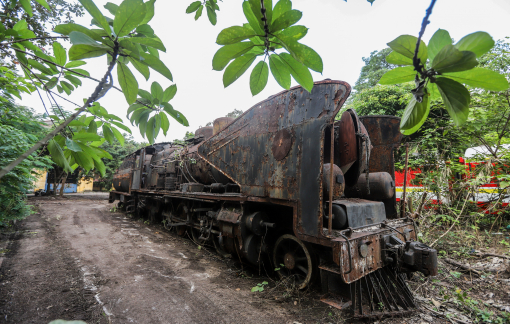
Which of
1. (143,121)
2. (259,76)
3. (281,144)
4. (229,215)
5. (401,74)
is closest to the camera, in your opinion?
(401,74)

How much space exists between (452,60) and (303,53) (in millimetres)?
394

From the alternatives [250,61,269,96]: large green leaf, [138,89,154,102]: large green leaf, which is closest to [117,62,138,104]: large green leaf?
[138,89,154,102]: large green leaf

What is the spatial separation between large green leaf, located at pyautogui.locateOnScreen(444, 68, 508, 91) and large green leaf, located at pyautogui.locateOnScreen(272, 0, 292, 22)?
0.53 metres

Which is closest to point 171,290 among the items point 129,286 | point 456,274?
point 129,286

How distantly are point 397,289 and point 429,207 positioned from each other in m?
4.45

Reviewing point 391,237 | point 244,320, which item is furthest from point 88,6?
point 391,237

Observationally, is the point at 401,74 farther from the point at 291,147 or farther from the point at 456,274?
the point at 456,274

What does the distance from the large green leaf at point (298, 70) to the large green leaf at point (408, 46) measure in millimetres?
294

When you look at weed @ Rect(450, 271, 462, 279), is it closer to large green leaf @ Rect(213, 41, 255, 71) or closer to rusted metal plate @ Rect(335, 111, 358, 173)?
rusted metal plate @ Rect(335, 111, 358, 173)

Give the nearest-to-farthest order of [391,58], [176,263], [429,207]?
1. [391,58]
2. [176,263]
3. [429,207]

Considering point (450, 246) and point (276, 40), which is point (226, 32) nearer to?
point (276, 40)

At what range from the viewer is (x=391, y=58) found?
0.71m

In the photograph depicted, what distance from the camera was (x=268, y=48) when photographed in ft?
2.84

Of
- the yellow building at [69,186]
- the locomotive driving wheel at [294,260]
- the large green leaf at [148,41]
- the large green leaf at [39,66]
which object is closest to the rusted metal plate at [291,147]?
the locomotive driving wheel at [294,260]
